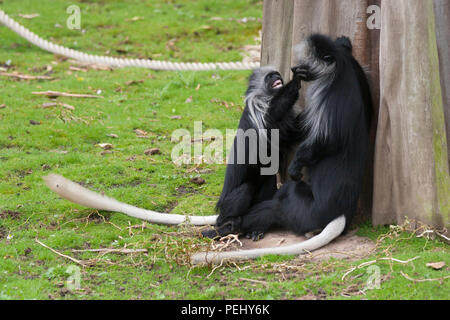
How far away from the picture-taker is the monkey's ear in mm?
4195

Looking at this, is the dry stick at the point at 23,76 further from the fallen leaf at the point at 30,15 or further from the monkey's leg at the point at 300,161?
the monkey's leg at the point at 300,161

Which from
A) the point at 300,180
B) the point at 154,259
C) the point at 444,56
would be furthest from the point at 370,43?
the point at 154,259

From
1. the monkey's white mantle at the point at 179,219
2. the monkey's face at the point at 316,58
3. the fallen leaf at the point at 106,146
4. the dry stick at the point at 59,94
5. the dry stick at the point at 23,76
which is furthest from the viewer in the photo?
the dry stick at the point at 23,76

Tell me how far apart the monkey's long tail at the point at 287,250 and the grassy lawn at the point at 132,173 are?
0.30 ft

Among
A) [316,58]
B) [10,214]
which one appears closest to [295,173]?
[316,58]

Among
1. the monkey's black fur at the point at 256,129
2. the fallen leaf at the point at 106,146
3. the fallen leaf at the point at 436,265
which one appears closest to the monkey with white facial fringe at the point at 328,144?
the monkey's black fur at the point at 256,129

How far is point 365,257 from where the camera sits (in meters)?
3.84

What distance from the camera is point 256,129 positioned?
14.9 ft

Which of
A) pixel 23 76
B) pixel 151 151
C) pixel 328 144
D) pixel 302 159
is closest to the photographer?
pixel 328 144

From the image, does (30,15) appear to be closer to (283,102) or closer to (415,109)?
(283,102)

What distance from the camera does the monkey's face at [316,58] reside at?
399 cm

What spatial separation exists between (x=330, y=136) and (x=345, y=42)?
716 millimetres

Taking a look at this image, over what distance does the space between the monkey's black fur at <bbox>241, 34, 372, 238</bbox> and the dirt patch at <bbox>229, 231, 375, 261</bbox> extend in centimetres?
12
